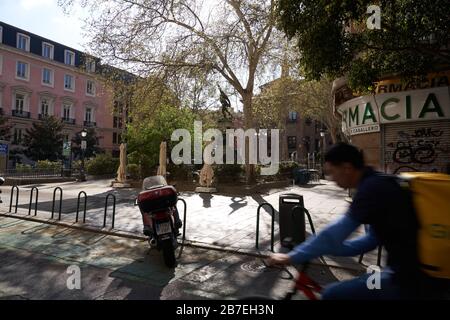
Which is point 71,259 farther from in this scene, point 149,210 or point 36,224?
point 36,224

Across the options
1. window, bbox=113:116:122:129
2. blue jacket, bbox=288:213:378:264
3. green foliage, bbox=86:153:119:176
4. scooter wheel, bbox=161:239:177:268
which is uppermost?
window, bbox=113:116:122:129

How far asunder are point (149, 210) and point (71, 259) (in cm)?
174

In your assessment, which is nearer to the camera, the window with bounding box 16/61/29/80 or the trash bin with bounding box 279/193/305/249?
the trash bin with bounding box 279/193/305/249

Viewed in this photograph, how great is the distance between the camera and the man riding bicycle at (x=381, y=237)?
2195 mm

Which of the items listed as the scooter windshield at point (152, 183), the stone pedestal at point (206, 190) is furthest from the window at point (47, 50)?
the scooter windshield at point (152, 183)

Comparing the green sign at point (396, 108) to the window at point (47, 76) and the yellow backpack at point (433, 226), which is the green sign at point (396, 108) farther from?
the window at point (47, 76)

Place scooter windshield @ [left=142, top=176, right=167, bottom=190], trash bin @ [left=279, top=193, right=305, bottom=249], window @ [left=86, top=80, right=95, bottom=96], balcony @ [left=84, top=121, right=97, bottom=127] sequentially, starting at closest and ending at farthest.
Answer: scooter windshield @ [left=142, top=176, right=167, bottom=190]
trash bin @ [left=279, top=193, right=305, bottom=249]
balcony @ [left=84, top=121, right=97, bottom=127]
window @ [left=86, top=80, right=95, bottom=96]

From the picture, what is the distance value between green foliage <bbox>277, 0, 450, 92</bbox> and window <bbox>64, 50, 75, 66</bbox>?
4715 centimetres

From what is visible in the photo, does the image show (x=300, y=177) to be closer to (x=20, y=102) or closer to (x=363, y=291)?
(x=363, y=291)

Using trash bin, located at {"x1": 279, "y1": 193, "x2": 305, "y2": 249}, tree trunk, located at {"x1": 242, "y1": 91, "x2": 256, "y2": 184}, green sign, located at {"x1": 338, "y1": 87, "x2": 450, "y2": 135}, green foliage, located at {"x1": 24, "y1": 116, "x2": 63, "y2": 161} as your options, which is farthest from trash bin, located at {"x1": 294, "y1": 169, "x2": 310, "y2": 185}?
green foliage, located at {"x1": 24, "y1": 116, "x2": 63, "y2": 161}

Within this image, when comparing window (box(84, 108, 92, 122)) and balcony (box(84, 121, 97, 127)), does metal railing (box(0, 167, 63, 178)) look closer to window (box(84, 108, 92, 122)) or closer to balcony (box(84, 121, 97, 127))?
balcony (box(84, 121, 97, 127))

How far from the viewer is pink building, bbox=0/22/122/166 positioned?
41.9 m

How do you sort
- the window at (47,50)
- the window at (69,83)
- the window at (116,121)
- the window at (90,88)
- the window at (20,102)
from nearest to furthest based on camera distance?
the window at (20,102) < the window at (47,50) < the window at (69,83) < the window at (90,88) < the window at (116,121)

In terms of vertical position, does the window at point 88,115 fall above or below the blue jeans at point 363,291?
above
